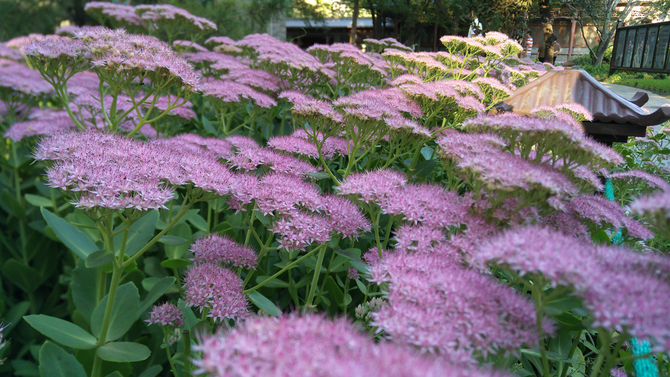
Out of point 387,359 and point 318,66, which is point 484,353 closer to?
point 387,359

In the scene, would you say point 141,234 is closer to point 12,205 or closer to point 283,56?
point 12,205

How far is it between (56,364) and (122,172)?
577 mm

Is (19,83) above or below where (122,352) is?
above

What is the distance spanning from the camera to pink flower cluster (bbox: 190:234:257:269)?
3.90 ft

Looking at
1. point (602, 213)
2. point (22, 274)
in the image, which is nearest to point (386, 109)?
point (602, 213)

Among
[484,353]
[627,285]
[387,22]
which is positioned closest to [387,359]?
[484,353]

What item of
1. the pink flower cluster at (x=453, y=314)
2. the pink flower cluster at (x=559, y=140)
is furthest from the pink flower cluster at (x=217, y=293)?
the pink flower cluster at (x=559, y=140)

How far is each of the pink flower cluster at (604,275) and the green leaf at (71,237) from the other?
4.22ft

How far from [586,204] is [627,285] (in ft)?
1.80

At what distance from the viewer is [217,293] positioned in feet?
3.44

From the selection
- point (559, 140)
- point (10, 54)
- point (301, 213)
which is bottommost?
point (301, 213)

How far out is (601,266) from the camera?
0.65 metres

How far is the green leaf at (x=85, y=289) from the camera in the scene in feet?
4.74

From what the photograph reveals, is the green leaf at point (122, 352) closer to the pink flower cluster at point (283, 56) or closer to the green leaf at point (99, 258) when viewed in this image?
the green leaf at point (99, 258)
